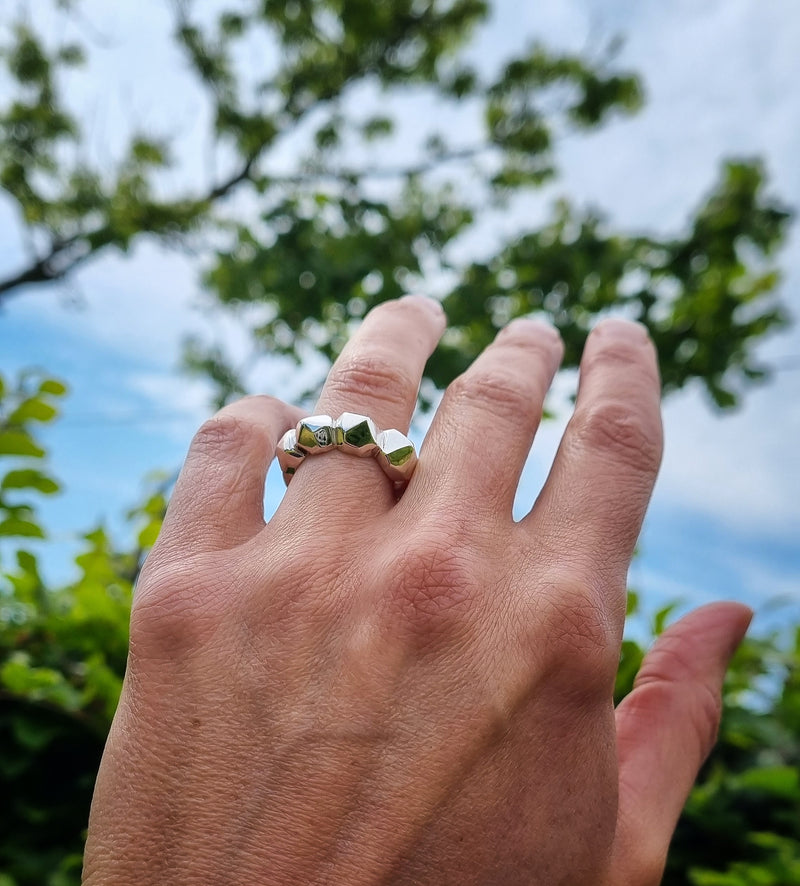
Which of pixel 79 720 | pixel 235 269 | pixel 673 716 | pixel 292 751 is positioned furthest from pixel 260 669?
pixel 235 269

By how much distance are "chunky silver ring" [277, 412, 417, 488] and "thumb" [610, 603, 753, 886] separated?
0.50 metres

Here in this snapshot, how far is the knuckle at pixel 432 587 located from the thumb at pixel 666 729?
35 centimetres

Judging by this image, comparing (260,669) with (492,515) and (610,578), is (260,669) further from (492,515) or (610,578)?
(610,578)

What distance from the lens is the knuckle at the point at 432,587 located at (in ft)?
3.10

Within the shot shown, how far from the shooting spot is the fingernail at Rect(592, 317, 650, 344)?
4.43ft

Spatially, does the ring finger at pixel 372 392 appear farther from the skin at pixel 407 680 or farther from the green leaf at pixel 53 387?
the green leaf at pixel 53 387

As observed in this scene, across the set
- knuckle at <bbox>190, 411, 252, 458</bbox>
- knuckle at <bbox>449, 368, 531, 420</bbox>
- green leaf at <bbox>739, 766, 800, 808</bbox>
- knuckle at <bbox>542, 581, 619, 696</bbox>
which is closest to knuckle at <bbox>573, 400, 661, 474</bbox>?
knuckle at <bbox>449, 368, 531, 420</bbox>

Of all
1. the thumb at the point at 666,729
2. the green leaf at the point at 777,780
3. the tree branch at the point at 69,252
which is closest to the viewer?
the thumb at the point at 666,729

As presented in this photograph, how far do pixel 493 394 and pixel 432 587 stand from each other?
0.37m

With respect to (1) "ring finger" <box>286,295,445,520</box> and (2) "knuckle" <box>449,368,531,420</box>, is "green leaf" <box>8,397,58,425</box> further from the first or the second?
(2) "knuckle" <box>449,368,531,420</box>

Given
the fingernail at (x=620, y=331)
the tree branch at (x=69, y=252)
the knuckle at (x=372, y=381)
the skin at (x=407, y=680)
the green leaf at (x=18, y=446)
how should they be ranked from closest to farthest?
the skin at (x=407, y=680) < the knuckle at (x=372, y=381) < the fingernail at (x=620, y=331) < the green leaf at (x=18, y=446) < the tree branch at (x=69, y=252)

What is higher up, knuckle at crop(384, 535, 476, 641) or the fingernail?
Answer: the fingernail

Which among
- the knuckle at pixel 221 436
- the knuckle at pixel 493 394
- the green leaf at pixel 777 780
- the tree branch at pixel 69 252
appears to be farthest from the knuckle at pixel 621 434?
the tree branch at pixel 69 252

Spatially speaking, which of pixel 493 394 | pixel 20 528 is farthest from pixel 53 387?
pixel 493 394
